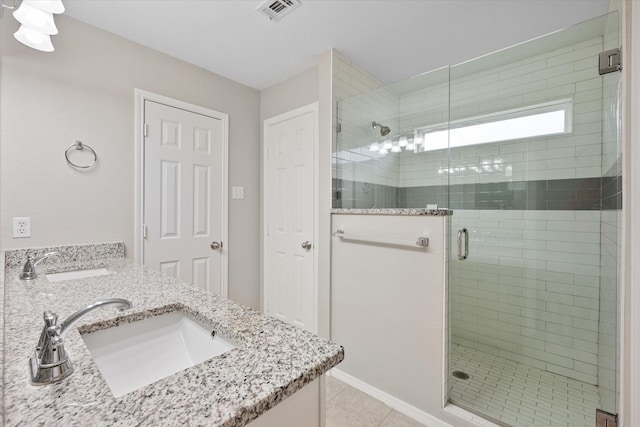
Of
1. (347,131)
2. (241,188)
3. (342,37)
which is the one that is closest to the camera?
(342,37)

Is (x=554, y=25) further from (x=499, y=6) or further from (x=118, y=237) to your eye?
(x=118, y=237)

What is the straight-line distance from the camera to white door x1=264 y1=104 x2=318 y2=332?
2.40 metres

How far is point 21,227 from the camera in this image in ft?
5.29

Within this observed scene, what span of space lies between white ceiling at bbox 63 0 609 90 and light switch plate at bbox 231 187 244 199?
1.08 metres

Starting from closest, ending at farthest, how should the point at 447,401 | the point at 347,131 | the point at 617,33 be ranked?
1. the point at 617,33
2. the point at 447,401
3. the point at 347,131

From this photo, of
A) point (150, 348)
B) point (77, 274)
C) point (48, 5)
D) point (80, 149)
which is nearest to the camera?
point (150, 348)

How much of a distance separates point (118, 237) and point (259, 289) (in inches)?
53.4

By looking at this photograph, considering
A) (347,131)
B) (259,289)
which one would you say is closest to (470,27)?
(347,131)

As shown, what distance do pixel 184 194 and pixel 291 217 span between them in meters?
0.92

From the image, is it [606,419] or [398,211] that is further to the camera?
[398,211]

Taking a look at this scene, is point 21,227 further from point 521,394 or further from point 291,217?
point 521,394

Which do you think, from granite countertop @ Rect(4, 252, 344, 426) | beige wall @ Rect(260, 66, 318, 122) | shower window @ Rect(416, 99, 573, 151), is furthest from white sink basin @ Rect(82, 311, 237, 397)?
beige wall @ Rect(260, 66, 318, 122)

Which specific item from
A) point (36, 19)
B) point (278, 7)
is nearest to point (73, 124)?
point (36, 19)

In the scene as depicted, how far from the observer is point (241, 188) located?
2.72 metres
